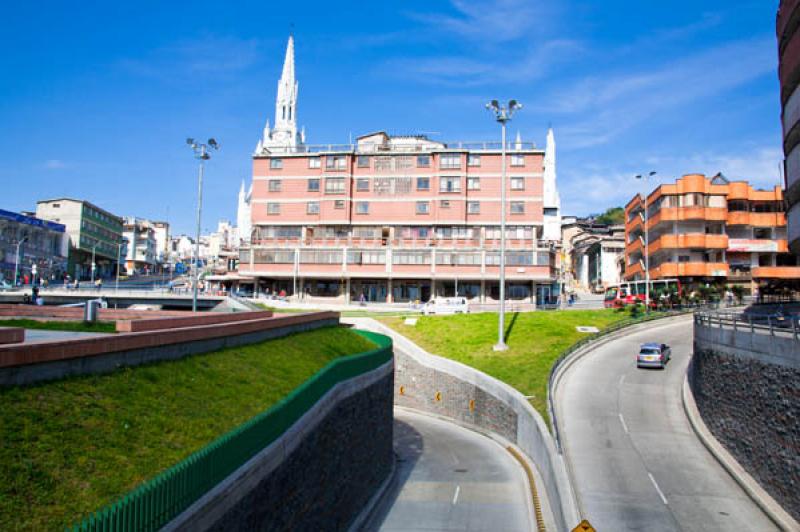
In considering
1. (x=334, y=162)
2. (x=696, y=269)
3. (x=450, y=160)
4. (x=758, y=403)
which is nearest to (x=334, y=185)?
(x=334, y=162)

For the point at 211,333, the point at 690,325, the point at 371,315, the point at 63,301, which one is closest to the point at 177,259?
the point at 63,301

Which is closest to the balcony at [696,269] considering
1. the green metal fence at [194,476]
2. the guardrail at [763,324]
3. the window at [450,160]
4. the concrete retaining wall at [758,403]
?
the window at [450,160]

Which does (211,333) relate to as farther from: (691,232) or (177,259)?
(177,259)

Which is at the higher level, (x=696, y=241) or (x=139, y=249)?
(x=139, y=249)

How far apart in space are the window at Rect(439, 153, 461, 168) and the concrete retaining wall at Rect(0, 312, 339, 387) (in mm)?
53202

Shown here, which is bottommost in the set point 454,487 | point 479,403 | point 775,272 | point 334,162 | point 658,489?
point 454,487

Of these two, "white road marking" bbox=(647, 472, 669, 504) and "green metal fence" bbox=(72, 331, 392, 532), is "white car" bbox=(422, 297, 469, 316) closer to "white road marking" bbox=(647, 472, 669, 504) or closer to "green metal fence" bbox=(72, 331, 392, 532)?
"white road marking" bbox=(647, 472, 669, 504)

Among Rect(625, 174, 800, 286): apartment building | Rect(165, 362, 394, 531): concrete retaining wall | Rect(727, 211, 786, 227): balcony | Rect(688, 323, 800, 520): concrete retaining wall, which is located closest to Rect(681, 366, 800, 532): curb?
Rect(688, 323, 800, 520): concrete retaining wall

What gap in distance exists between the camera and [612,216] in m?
156

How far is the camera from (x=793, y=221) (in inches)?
1145

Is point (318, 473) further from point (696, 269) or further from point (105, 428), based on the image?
point (696, 269)

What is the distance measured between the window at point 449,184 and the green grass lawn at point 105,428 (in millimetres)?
56042

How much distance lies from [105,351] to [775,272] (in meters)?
68.6

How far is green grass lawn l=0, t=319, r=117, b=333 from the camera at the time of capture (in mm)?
19750
